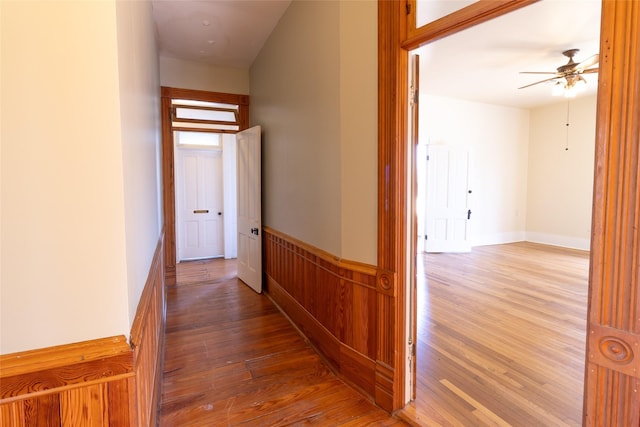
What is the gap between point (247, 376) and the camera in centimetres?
237

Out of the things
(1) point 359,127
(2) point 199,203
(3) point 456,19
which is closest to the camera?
(3) point 456,19

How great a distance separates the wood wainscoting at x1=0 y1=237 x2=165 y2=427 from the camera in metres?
0.85

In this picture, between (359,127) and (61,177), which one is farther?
(359,127)

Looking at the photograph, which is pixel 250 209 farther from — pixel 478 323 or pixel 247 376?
pixel 478 323

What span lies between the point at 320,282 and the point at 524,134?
24.3ft

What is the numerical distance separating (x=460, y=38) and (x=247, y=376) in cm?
434

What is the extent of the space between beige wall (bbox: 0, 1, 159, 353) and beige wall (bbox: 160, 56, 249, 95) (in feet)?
13.2

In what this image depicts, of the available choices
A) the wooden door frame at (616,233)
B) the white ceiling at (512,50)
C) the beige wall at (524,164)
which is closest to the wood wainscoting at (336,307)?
the wooden door frame at (616,233)

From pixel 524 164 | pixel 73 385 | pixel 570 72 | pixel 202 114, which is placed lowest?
pixel 73 385

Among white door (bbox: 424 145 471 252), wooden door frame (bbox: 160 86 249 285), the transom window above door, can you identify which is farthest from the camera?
white door (bbox: 424 145 471 252)

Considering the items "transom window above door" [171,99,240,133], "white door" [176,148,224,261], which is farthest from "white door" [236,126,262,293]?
"white door" [176,148,224,261]

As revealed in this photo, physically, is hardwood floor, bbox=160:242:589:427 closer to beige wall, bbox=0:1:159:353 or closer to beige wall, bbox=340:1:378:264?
beige wall, bbox=340:1:378:264

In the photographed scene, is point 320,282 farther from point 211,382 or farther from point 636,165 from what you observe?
point 636,165

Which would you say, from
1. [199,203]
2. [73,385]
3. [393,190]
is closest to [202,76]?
[199,203]
